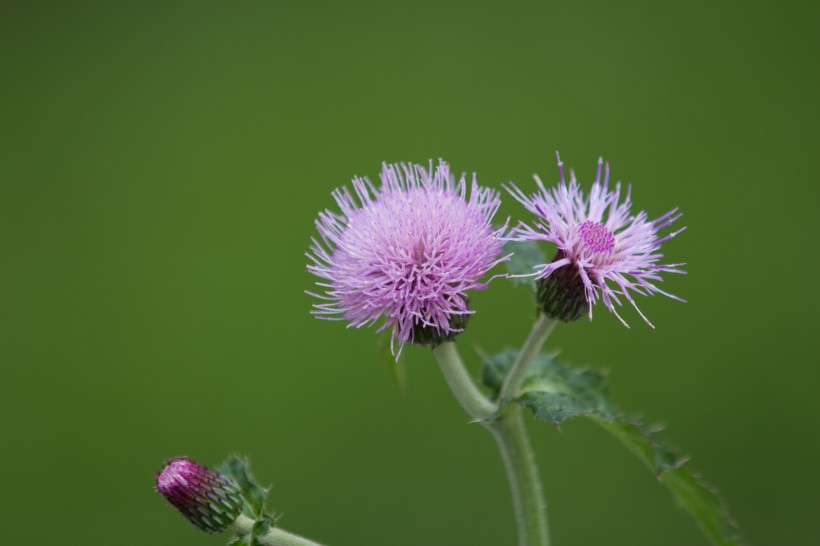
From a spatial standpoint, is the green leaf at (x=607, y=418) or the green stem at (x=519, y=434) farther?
the green stem at (x=519, y=434)

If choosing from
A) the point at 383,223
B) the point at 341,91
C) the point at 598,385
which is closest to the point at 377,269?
the point at 383,223

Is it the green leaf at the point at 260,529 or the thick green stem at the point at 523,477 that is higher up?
the thick green stem at the point at 523,477

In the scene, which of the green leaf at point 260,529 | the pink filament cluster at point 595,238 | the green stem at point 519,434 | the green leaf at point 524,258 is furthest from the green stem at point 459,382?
the green leaf at point 260,529

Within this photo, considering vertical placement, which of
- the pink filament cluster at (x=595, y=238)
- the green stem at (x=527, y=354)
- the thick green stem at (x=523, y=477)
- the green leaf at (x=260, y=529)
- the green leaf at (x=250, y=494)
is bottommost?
the green leaf at (x=260, y=529)

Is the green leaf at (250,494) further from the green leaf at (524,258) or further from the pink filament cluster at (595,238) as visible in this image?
the pink filament cluster at (595,238)

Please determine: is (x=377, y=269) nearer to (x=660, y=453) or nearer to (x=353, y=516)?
(x=660, y=453)

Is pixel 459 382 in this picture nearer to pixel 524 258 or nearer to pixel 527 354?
pixel 527 354

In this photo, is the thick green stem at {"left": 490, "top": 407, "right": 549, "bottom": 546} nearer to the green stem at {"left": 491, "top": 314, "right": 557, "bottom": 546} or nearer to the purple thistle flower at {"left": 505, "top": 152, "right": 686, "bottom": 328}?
the green stem at {"left": 491, "top": 314, "right": 557, "bottom": 546}
